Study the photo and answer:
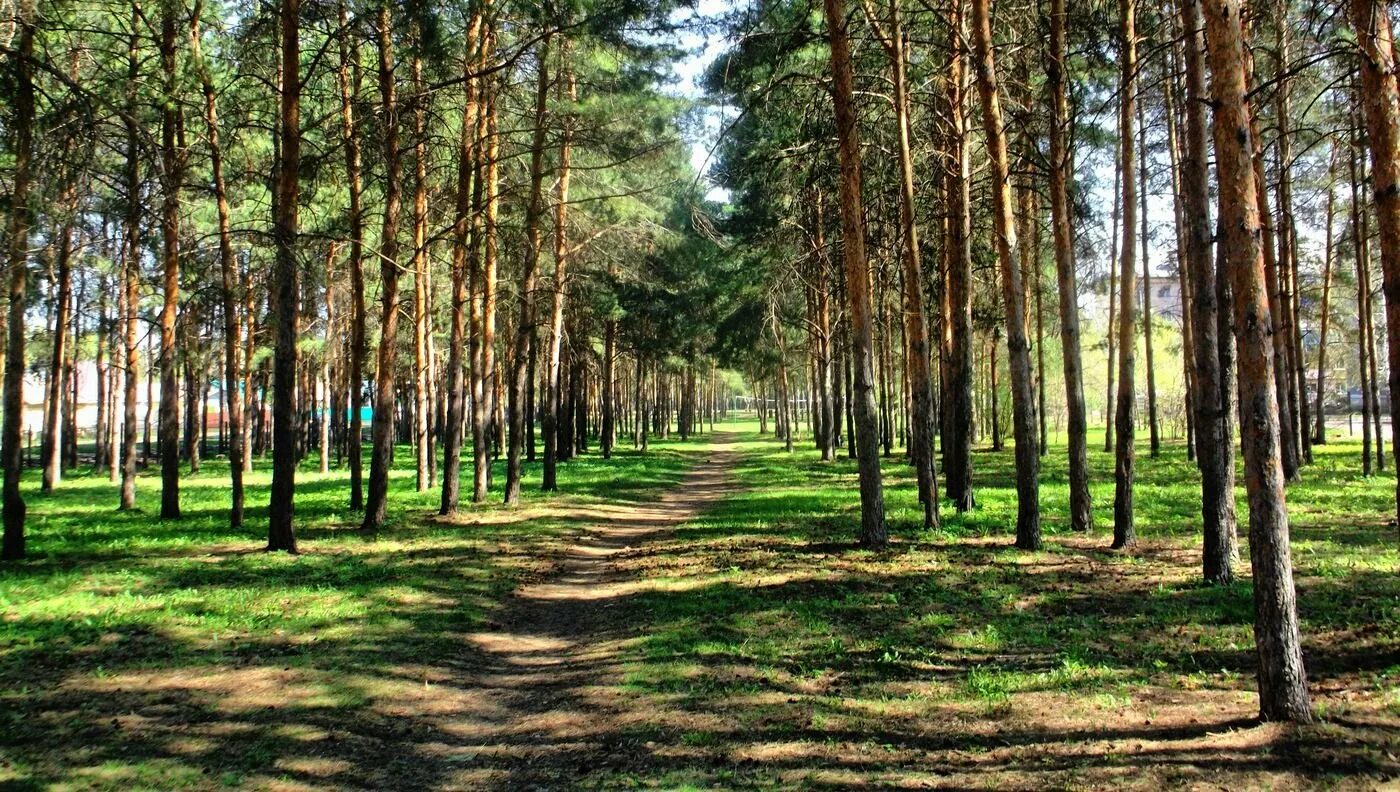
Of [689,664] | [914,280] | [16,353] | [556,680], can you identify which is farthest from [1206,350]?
[16,353]

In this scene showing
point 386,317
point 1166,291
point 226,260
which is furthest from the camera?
point 1166,291

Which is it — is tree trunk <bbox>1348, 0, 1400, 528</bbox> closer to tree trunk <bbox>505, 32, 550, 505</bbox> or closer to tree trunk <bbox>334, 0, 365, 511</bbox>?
tree trunk <bbox>334, 0, 365, 511</bbox>

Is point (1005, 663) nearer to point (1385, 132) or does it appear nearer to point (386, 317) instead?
point (1385, 132)

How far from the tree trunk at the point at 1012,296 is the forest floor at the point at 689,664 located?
708mm

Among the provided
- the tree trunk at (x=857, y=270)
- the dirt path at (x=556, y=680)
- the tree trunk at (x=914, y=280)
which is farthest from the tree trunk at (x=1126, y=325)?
the dirt path at (x=556, y=680)

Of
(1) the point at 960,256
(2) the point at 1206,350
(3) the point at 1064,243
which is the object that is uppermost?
(1) the point at 960,256

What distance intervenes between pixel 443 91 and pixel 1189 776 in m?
14.7

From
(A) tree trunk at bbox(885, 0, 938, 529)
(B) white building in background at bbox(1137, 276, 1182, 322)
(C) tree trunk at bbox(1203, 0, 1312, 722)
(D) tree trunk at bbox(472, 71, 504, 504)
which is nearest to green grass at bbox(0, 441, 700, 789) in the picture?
(D) tree trunk at bbox(472, 71, 504, 504)

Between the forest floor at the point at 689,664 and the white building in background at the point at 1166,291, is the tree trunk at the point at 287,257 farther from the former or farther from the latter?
the white building in background at the point at 1166,291

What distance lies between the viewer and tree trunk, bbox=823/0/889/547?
421 inches

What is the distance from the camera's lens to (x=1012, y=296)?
10.6 metres

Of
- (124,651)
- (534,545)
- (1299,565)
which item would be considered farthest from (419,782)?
(1299,565)

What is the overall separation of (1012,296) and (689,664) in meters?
6.56

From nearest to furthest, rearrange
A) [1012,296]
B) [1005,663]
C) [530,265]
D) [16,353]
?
[1005,663] → [1012,296] → [16,353] → [530,265]
